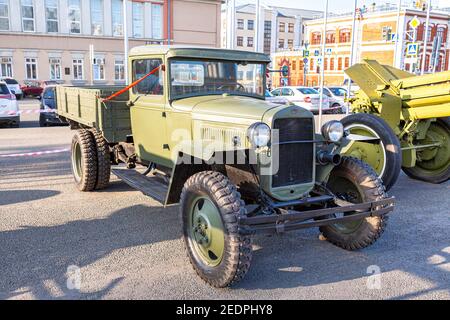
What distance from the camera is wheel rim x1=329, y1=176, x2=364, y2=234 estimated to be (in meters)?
4.65

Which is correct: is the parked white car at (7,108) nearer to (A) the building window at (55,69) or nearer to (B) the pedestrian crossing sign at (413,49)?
(B) the pedestrian crossing sign at (413,49)

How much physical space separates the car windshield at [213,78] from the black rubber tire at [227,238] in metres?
1.56

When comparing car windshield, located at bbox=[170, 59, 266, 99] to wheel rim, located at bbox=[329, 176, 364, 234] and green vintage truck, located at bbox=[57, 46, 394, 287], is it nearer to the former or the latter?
green vintage truck, located at bbox=[57, 46, 394, 287]

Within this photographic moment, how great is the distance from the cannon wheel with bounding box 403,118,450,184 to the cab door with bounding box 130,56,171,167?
16.1 feet

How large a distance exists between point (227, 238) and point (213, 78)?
2.30m

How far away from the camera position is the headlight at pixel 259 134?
3.95 metres

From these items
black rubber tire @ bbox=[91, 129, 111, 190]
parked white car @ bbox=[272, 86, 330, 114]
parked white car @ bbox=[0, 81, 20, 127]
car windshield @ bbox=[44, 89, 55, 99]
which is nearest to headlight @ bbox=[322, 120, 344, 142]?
black rubber tire @ bbox=[91, 129, 111, 190]

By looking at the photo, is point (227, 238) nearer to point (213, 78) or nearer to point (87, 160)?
point (213, 78)

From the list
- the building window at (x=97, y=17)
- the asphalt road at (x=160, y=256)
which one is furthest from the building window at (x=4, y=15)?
the asphalt road at (x=160, y=256)

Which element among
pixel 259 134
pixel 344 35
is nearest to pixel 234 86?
pixel 259 134
